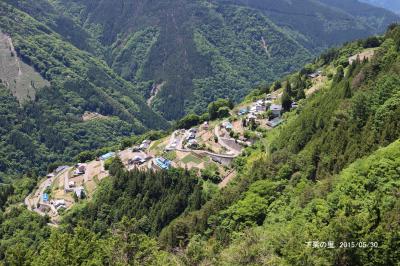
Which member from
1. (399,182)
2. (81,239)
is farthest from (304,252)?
(81,239)

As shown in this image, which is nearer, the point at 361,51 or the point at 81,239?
the point at 81,239

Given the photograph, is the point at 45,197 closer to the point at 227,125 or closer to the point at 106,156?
the point at 106,156

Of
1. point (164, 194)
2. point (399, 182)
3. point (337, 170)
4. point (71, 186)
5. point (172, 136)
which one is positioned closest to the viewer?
point (399, 182)

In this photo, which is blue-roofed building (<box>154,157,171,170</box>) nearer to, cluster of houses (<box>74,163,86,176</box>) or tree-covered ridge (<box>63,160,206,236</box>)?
tree-covered ridge (<box>63,160,206,236</box>)

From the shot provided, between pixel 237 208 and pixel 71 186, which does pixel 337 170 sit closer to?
pixel 237 208

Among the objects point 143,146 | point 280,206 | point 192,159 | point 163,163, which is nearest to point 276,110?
point 192,159

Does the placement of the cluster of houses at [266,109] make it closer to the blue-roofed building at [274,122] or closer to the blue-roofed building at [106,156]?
the blue-roofed building at [274,122]
